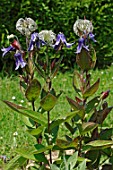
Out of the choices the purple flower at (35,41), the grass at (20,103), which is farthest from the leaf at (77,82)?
the grass at (20,103)

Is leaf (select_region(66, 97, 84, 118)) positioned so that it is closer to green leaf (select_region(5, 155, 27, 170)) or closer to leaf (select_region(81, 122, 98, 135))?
leaf (select_region(81, 122, 98, 135))

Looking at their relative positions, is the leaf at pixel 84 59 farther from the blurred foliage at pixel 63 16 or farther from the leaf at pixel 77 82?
the blurred foliage at pixel 63 16

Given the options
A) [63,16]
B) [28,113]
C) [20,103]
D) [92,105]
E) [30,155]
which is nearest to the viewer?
[28,113]

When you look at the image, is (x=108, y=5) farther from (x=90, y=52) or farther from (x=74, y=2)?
(x=90, y=52)

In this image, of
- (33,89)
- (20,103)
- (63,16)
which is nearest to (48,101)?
(33,89)

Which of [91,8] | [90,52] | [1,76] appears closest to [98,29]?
[91,8]

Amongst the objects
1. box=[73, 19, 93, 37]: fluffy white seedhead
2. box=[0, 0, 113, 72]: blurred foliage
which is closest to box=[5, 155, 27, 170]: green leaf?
box=[73, 19, 93, 37]: fluffy white seedhead

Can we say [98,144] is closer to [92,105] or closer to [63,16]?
[92,105]
